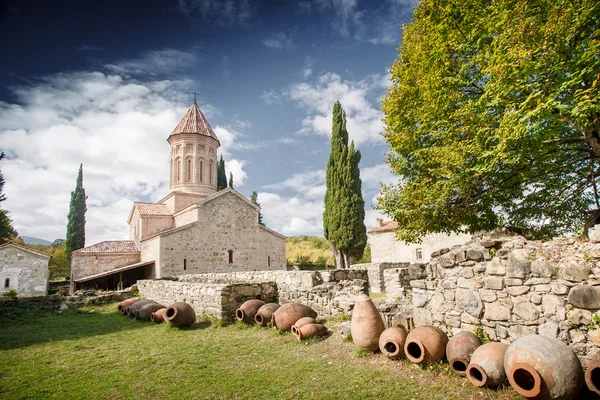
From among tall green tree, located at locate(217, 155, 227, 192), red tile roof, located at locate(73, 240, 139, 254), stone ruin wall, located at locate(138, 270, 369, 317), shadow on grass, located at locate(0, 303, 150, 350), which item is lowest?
shadow on grass, located at locate(0, 303, 150, 350)

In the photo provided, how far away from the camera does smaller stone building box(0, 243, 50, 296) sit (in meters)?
19.8

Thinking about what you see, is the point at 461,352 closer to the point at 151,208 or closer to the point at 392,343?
the point at 392,343

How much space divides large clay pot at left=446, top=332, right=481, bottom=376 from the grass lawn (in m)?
0.14

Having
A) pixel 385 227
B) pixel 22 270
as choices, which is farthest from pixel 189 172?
pixel 385 227

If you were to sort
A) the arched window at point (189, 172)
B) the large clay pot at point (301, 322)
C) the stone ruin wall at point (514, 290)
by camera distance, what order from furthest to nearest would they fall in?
the arched window at point (189, 172) < the large clay pot at point (301, 322) < the stone ruin wall at point (514, 290)

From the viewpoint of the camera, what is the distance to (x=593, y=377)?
3293 millimetres

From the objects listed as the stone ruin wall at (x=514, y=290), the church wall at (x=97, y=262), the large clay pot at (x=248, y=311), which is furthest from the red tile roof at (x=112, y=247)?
the stone ruin wall at (x=514, y=290)

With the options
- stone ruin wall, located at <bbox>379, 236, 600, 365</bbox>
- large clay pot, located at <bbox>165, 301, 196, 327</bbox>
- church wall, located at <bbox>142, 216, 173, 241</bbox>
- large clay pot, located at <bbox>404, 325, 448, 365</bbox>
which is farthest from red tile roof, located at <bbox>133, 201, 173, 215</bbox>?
large clay pot, located at <bbox>404, 325, 448, 365</bbox>

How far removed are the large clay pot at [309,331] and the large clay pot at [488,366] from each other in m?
3.06

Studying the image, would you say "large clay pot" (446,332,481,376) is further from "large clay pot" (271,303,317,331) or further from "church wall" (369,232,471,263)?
"church wall" (369,232,471,263)

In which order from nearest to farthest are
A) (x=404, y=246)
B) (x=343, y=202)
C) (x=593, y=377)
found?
(x=593, y=377)
(x=343, y=202)
(x=404, y=246)

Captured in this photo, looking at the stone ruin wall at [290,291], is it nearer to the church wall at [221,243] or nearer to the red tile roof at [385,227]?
the church wall at [221,243]

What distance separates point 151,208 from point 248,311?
20482 millimetres

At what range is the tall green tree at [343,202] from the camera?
74.4 ft
